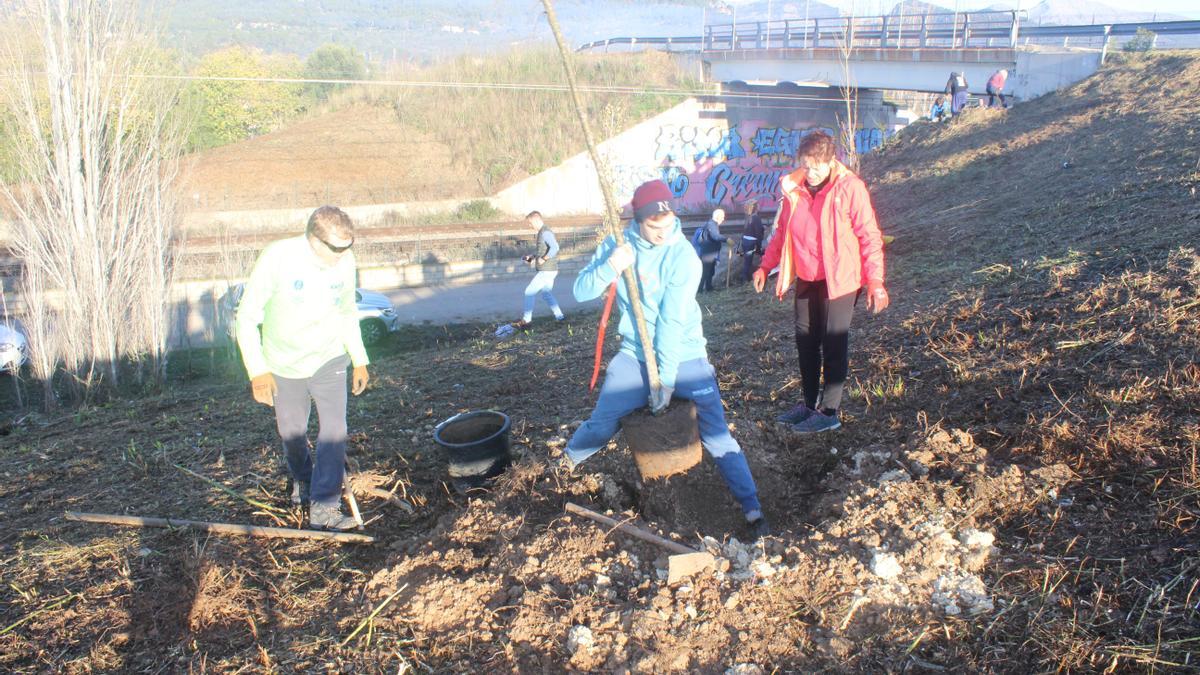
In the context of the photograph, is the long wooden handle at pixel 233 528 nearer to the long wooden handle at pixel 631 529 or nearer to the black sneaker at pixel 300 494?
the black sneaker at pixel 300 494

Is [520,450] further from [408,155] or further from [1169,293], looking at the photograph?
[408,155]

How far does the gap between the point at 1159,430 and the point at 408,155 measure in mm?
28840

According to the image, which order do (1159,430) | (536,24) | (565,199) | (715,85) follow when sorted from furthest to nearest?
1. (715,85)
2. (565,199)
3. (536,24)
4. (1159,430)

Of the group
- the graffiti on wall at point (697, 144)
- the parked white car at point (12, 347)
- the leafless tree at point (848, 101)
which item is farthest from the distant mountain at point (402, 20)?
the parked white car at point (12, 347)

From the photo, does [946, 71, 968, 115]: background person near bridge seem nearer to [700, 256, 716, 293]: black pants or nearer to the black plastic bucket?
[700, 256, 716, 293]: black pants

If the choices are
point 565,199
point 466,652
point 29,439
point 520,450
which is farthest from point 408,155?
point 466,652

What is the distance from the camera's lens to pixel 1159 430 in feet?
11.2

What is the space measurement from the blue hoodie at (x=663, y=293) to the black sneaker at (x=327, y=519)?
1842 millimetres

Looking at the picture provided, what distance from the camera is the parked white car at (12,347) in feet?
32.0

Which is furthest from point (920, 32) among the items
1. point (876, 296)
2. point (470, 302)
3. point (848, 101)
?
point (876, 296)

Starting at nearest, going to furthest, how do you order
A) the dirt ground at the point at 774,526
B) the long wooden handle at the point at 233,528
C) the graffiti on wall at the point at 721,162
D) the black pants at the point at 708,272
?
1. the dirt ground at the point at 774,526
2. the long wooden handle at the point at 233,528
3. the black pants at the point at 708,272
4. the graffiti on wall at the point at 721,162

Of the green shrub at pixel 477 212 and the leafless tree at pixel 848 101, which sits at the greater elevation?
the leafless tree at pixel 848 101

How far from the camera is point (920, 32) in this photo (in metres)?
23.3

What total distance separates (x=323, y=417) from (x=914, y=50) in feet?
76.6
